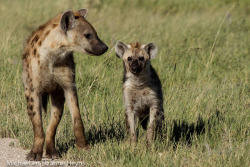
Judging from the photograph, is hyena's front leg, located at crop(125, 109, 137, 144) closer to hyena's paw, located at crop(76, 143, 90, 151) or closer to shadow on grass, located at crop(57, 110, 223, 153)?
shadow on grass, located at crop(57, 110, 223, 153)

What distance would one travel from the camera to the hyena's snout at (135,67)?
5.03 meters

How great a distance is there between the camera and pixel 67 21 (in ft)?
15.3

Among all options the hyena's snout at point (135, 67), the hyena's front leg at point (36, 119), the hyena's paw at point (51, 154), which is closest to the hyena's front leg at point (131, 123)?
the hyena's snout at point (135, 67)

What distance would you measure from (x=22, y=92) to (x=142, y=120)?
1.77 metres

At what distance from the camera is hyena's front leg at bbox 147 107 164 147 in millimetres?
5081

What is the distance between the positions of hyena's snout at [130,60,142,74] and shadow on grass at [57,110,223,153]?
1.98 feet

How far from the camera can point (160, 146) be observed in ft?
15.5

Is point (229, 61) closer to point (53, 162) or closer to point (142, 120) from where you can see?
point (142, 120)

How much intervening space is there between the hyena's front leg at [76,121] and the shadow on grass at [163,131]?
13 centimetres

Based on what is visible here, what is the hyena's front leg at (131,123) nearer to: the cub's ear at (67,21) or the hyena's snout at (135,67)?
the hyena's snout at (135,67)

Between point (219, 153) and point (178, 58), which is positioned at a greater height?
point (178, 58)

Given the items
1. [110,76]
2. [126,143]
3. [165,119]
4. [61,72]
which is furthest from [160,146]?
[110,76]

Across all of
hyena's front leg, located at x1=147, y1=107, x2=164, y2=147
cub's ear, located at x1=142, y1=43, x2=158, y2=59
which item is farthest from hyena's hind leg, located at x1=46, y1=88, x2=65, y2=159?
cub's ear, located at x1=142, y1=43, x2=158, y2=59

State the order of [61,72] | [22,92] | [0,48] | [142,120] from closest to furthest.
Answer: [61,72]
[142,120]
[22,92]
[0,48]
